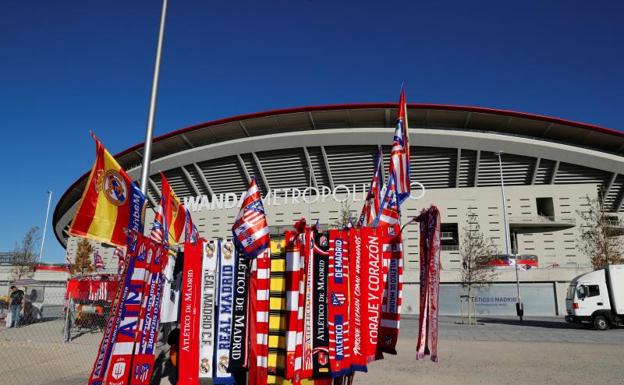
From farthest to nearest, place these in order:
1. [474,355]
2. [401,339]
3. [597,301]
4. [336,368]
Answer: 1. [597,301]
2. [401,339]
3. [474,355]
4. [336,368]

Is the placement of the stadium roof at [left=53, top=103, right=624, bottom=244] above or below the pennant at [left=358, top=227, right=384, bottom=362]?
above

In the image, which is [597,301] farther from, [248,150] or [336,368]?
[248,150]

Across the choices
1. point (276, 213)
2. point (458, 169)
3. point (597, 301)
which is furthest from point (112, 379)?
point (458, 169)

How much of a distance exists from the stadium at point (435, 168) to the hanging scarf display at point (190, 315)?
31275 millimetres

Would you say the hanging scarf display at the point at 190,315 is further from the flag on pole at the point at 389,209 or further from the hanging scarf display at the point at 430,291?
the hanging scarf display at the point at 430,291

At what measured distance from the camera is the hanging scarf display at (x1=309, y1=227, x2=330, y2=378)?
5.02 m

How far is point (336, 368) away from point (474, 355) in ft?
28.9

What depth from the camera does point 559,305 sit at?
3198 centimetres

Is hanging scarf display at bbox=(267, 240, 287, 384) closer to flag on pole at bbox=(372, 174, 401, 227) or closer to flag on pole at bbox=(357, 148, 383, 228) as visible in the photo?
flag on pole at bbox=(372, 174, 401, 227)

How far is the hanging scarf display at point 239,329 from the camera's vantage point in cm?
504

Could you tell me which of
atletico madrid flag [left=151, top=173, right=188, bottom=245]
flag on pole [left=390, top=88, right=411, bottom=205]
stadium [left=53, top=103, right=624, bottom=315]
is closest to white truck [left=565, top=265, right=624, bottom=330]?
stadium [left=53, top=103, right=624, bottom=315]

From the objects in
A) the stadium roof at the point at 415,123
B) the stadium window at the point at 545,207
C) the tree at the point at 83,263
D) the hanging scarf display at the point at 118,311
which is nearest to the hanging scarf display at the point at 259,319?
the hanging scarf display at the point at 118,311

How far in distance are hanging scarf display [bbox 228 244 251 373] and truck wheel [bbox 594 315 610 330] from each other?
2131 centimetres

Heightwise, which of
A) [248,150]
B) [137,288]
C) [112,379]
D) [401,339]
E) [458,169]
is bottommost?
[401,339]
